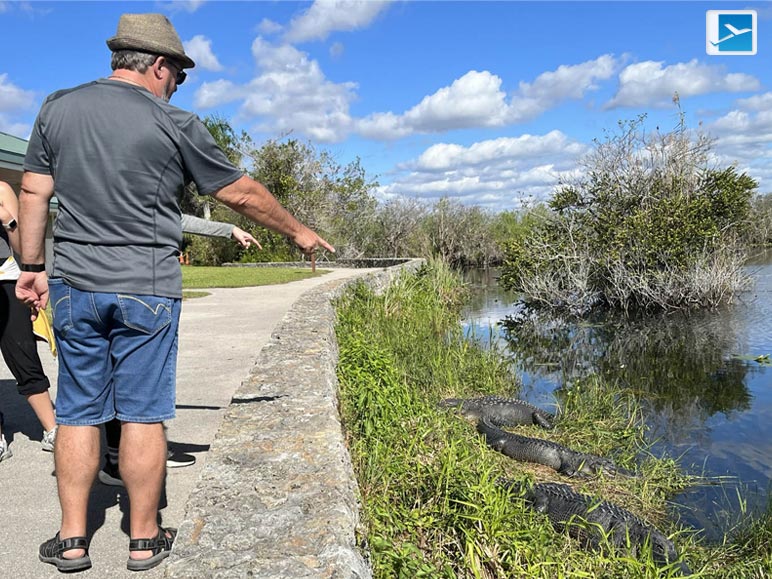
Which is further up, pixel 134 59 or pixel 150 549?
pixel 134 59

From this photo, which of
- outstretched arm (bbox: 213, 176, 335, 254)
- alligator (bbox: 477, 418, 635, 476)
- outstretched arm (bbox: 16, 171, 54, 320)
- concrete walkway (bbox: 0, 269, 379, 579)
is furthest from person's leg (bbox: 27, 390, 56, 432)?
alligator (bbox: 477, 418, 635, 476)

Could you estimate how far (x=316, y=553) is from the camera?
77.0 inches

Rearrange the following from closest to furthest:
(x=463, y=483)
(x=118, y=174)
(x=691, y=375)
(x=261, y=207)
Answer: (x=118, y=174) → (x=261, y=207) → (x=463, y=483) → (x=691, y=375)

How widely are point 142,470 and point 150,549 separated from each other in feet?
1.27

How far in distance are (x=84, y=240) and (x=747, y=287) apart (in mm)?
20265

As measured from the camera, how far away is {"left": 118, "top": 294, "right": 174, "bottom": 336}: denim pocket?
2598 millimetres

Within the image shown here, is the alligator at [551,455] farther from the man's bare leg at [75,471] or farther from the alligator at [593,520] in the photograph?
the man's bare leg at [75,471]

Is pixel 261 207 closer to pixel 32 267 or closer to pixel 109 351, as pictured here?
pixel 109 351

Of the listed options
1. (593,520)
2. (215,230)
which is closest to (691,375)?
(593,520)

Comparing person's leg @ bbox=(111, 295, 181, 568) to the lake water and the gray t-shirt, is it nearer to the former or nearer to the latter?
the gray t-shirt

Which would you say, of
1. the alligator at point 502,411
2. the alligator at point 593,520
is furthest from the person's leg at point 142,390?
the alligator at point 502,411

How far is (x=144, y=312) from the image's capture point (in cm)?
262

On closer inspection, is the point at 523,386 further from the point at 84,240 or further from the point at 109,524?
the point at 84,240

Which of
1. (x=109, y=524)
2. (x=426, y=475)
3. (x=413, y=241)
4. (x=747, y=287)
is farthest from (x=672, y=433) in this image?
(x=413, y=241)
